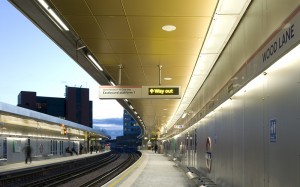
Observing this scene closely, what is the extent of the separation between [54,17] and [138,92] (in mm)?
4724

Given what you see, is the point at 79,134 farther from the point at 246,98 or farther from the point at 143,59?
the point at 246,98

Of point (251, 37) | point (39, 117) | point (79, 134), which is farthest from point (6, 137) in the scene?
point (79, 134)

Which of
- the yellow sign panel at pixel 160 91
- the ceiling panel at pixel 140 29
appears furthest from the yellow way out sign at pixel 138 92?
the ceiling panel at pixel 140 29

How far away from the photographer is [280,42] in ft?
12.7

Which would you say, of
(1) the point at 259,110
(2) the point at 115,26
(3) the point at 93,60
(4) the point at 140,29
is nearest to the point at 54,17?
(2) the point at 115,26

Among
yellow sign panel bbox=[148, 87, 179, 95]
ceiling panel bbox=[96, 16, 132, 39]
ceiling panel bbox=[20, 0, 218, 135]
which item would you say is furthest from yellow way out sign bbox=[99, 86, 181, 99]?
ceiling panel bbox=[96, 16, 132, 39]

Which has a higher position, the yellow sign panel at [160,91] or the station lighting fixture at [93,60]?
the station lighting fixture at [93,60]

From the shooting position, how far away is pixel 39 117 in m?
Answer: 25.2

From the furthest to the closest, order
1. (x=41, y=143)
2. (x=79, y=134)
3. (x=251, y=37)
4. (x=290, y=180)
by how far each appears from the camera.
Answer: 1. (x=79, y=134)
2. (x=41, y=143)
3. (x=251, y=37)
4. (x=290, y=180)

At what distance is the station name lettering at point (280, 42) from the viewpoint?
3.53 metres

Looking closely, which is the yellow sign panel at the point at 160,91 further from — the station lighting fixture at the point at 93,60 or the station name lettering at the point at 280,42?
the station name lettering at the point at 280,42

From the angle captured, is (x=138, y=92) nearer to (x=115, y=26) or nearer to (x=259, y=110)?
(x=115, y=26)

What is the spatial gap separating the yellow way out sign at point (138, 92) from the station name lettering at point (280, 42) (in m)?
6.97

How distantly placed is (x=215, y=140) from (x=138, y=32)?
3.62 m
